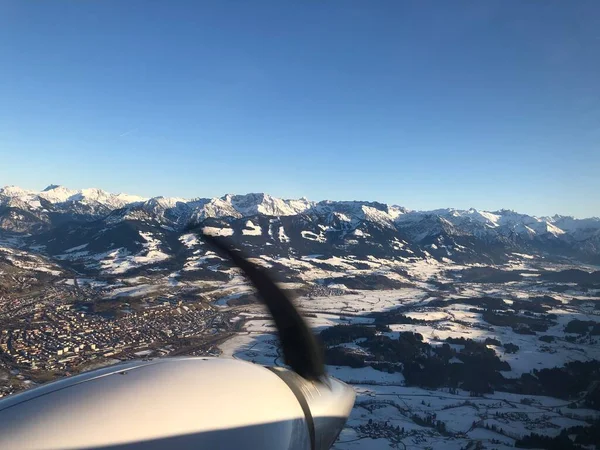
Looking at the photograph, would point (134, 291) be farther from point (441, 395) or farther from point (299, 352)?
point (299, 352)

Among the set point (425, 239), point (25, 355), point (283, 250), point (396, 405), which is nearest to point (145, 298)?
point (25, 355)

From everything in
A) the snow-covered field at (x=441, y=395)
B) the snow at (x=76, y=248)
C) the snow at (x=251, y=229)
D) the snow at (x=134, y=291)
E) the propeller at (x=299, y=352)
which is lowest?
the snow-covered field at (x=441, y=395)

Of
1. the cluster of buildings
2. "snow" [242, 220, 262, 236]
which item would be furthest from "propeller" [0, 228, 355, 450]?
"snow" [242, 220, 262, 236]

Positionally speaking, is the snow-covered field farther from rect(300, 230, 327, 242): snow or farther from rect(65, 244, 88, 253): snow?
rect(300, 230, 327, 242): snow

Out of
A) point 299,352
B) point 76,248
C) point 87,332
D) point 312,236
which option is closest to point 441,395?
point 299,352

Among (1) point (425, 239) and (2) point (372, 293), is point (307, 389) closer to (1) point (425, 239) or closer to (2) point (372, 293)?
(2) point (372, 293)

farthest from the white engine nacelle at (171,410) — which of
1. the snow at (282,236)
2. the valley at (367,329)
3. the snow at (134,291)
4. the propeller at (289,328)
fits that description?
the snow at (282,236)

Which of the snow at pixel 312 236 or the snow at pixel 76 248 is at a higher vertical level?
the snow at pixel 312 236

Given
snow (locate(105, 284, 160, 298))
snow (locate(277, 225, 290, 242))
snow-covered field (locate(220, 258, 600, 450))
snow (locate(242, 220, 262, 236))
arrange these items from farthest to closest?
snow (locate(277, 225, 290, 242)) → snow (locate(242, 220, 262, 236)) → snow (locate(105, 284, 160, 298)) → snow-covered field (locate(220, 258, 600, 450))

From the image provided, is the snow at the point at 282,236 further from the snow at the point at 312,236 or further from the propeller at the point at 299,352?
the propeller at the point at 299,352
